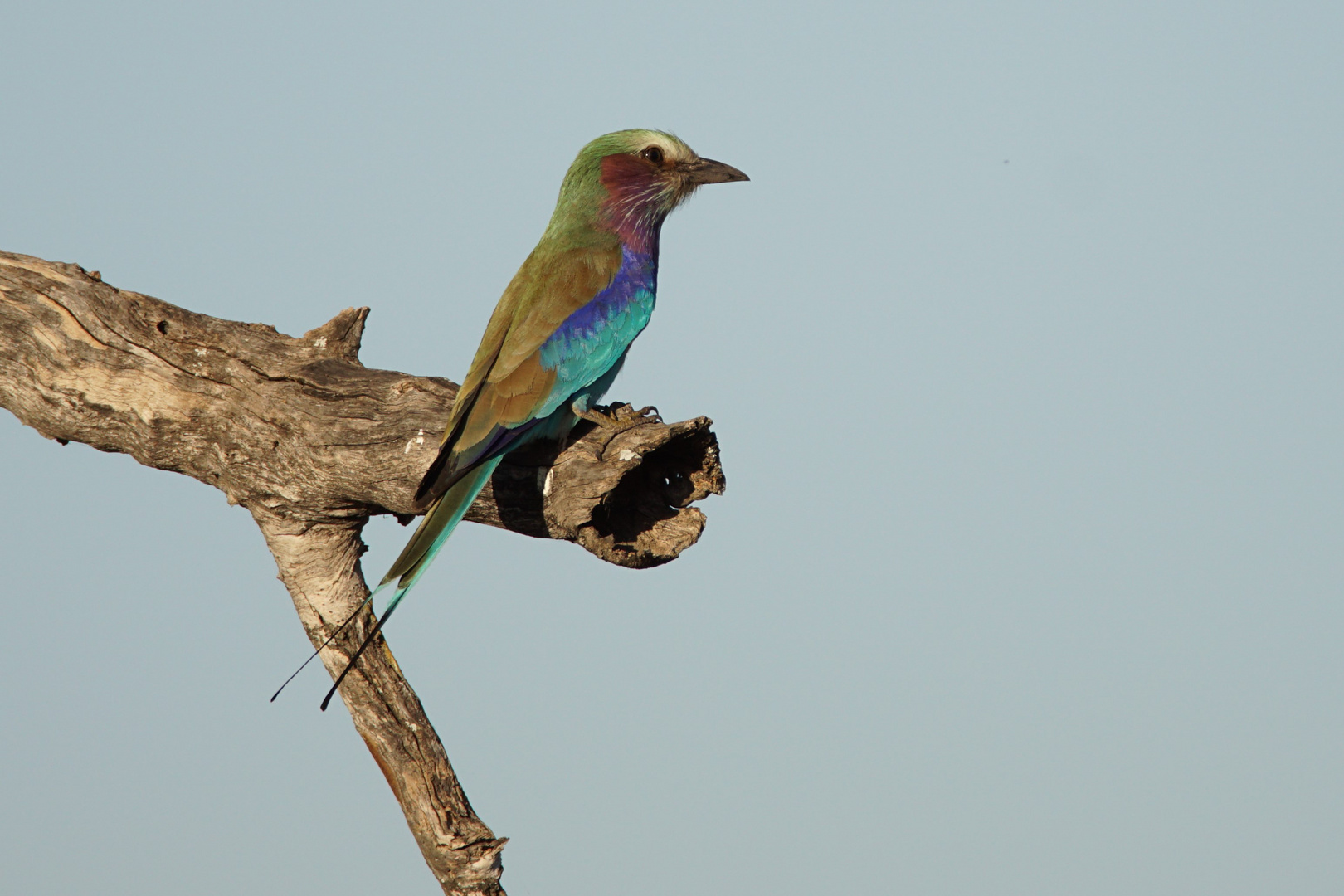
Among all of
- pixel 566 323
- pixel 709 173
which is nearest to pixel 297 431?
→ pixel 566 323

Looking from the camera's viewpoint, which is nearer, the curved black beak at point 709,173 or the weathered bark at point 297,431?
the weathered bark at point 297,431

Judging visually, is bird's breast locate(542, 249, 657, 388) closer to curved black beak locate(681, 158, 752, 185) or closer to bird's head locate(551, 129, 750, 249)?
bird's head locate(551, 129, 750, 249)

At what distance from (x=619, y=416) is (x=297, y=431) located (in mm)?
1358

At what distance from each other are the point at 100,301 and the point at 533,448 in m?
1.98

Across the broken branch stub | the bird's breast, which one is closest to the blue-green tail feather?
the broken branch stub

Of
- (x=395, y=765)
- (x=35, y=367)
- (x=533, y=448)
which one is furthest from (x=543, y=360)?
(x=35, y=367)

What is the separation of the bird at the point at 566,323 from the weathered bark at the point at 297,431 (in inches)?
8.4

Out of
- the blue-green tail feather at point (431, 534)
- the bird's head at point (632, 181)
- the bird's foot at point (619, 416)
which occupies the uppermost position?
the bird's head at point (632, 181)

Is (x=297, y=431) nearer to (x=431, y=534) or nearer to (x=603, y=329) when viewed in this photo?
(x=431, y=534)

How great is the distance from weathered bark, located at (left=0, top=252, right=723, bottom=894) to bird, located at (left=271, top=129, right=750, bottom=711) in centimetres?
21

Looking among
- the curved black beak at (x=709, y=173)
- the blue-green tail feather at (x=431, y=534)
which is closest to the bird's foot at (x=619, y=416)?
the blue-green tail feather at (x=431, y=534)

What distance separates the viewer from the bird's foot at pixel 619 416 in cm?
483

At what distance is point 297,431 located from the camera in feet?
15.4

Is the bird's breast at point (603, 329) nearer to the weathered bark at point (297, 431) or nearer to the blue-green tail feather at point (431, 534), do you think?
the weathered bark at point (297, 431)
